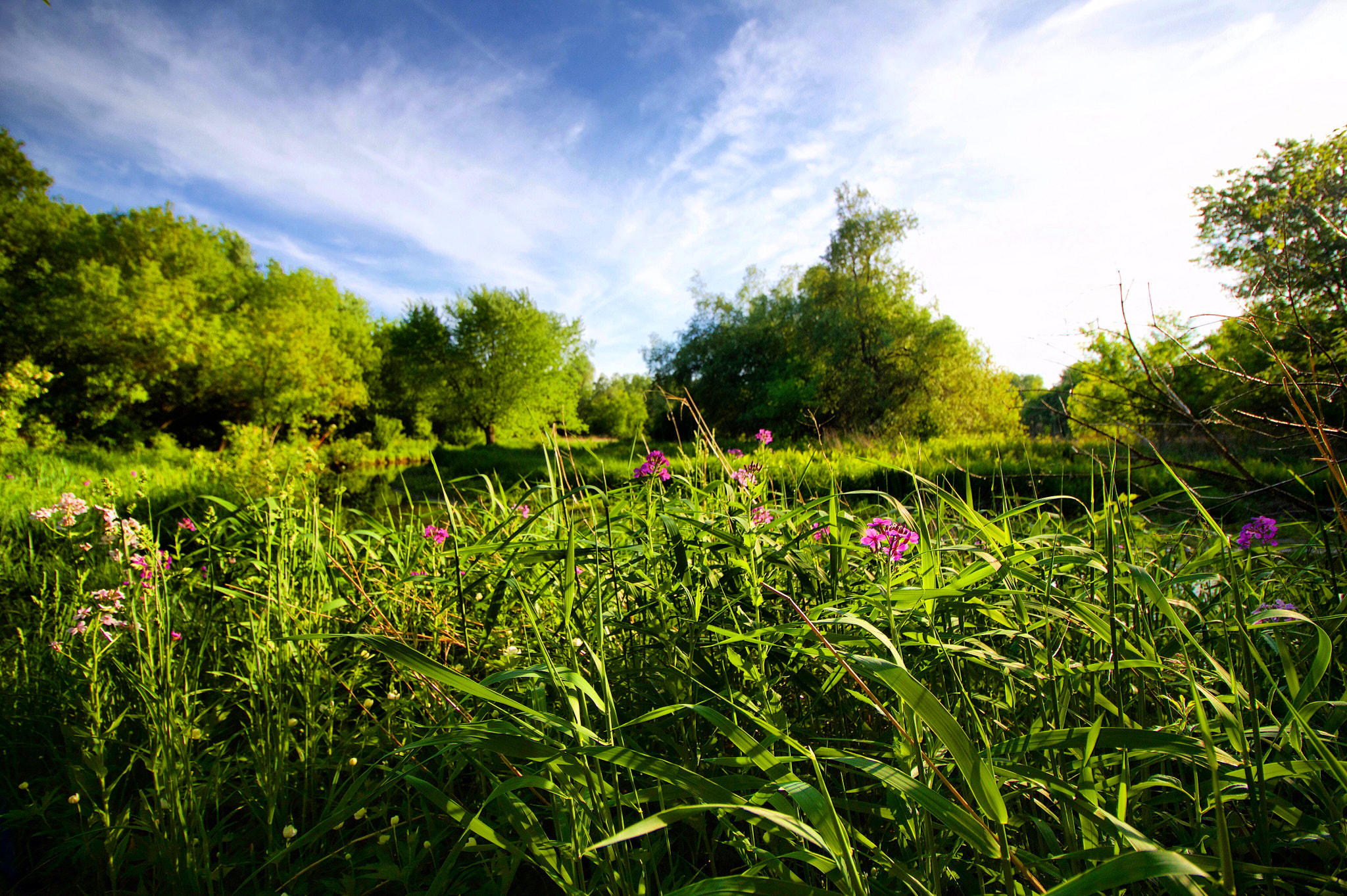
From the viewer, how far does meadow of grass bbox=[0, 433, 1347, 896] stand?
0.73m

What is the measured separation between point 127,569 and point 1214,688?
246 centimetres

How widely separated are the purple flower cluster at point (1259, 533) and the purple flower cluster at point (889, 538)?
3.47ft

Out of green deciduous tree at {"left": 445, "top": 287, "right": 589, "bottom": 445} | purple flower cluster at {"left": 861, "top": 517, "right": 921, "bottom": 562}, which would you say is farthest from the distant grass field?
green deciduous tree at {"left": 445, "top": 287, "right": 589, "bottom": 445}

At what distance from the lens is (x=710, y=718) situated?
30.1 inches

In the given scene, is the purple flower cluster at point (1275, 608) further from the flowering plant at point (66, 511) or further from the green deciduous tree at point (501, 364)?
the green deciduous tree at point (501, 364)

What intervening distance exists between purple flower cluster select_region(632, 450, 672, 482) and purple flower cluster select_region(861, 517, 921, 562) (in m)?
0.59

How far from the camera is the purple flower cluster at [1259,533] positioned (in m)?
1.62

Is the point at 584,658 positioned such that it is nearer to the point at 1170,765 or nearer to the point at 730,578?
the point at 730,578

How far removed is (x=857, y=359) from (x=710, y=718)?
17.1m

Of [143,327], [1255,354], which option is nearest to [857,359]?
[1255,354]

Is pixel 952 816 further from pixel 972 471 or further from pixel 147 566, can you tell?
pixel 972 471

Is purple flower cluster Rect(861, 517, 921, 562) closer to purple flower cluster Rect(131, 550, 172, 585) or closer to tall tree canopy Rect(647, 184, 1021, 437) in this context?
purple flower cluster Rect(131, 550, 172, 585)

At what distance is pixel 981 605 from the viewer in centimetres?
105

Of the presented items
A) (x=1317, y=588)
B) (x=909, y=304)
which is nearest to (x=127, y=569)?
(x=1317, y=588)
